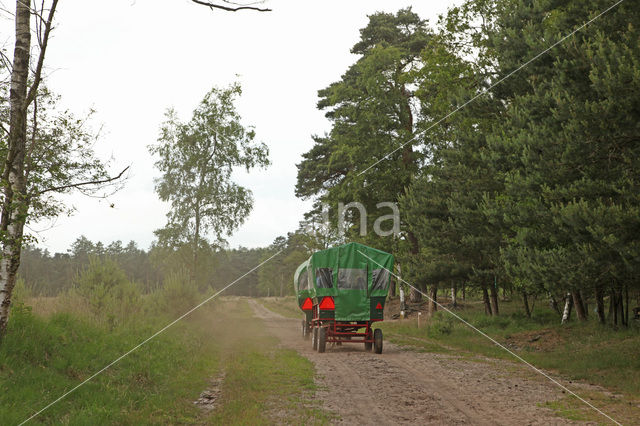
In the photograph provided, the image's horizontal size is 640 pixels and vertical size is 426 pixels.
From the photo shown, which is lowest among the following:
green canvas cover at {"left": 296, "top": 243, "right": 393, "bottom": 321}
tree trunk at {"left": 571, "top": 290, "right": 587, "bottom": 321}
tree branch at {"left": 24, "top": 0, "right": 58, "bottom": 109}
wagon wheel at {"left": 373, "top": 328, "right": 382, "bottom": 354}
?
wagon wheel at {"left": 373, "top": 328, "right": 382, "bottom": 354}

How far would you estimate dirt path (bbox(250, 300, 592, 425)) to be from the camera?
692 centimetres

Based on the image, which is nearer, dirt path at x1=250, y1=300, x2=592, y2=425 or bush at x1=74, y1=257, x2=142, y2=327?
dirt path at x1=250, y1=300, x2=592, y2=425

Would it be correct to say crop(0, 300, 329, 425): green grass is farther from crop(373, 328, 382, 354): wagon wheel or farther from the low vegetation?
crop(373, 328, 382, 354): wagon wheel

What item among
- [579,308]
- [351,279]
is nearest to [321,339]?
[351,279]

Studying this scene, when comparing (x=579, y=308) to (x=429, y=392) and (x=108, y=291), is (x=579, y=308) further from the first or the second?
(x=108, y=291)

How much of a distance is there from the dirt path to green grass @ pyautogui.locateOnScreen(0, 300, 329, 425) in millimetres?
593

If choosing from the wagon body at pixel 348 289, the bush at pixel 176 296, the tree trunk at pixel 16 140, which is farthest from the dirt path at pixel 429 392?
the bush at pixel 176 296

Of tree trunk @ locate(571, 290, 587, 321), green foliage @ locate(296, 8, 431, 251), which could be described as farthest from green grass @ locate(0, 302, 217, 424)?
green foliage @ locate(296, 8, 431, 251)

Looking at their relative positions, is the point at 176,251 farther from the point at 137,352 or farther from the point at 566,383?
the point at 566,383

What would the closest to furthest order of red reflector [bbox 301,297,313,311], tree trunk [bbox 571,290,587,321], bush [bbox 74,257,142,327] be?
bush [bbox 74,257,142,327] < red reflector [bbox 301,297,313,311] < tree trunk [bbox 571,290,587,321]

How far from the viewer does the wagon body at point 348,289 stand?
49.5 feet

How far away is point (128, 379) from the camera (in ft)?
28.2

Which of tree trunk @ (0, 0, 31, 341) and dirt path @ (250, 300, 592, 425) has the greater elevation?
tree trunk @ (0, 0, 31, 341)

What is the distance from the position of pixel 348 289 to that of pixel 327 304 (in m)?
0.82
